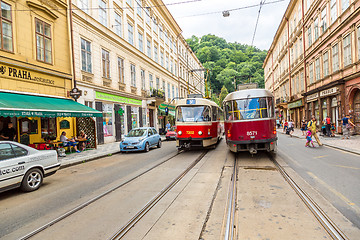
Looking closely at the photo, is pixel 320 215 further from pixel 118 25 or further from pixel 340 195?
pixel 118 25

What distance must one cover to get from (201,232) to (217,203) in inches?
50.3

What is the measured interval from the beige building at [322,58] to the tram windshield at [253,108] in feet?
39.1

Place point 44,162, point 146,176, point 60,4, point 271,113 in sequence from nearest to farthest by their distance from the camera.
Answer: point 44,162 < point 146,176 < point 271,113 < point 60,4

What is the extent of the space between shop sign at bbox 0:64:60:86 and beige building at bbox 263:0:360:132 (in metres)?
21.0

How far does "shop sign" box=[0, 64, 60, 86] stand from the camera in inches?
424

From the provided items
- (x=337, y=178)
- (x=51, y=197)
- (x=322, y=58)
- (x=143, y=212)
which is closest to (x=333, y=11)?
(x=322, y=58)

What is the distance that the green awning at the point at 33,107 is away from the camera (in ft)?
29.8

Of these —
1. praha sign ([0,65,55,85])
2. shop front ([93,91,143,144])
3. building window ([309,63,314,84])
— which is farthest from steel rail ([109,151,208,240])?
building window ([309,63,314,84])

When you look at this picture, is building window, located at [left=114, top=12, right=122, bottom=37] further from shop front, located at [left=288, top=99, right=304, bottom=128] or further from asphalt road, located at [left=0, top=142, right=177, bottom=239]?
shop front, located at [left=288, top=99, right=304, bottom=128]

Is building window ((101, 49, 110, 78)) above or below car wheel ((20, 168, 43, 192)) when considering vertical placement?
above

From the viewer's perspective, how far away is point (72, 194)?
5.84 metres

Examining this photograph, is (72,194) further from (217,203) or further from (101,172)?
(217,203)

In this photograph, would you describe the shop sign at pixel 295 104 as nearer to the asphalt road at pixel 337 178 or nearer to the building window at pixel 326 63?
the building window at pixel 326 63

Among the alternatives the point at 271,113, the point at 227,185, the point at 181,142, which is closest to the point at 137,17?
the point at 181,142
